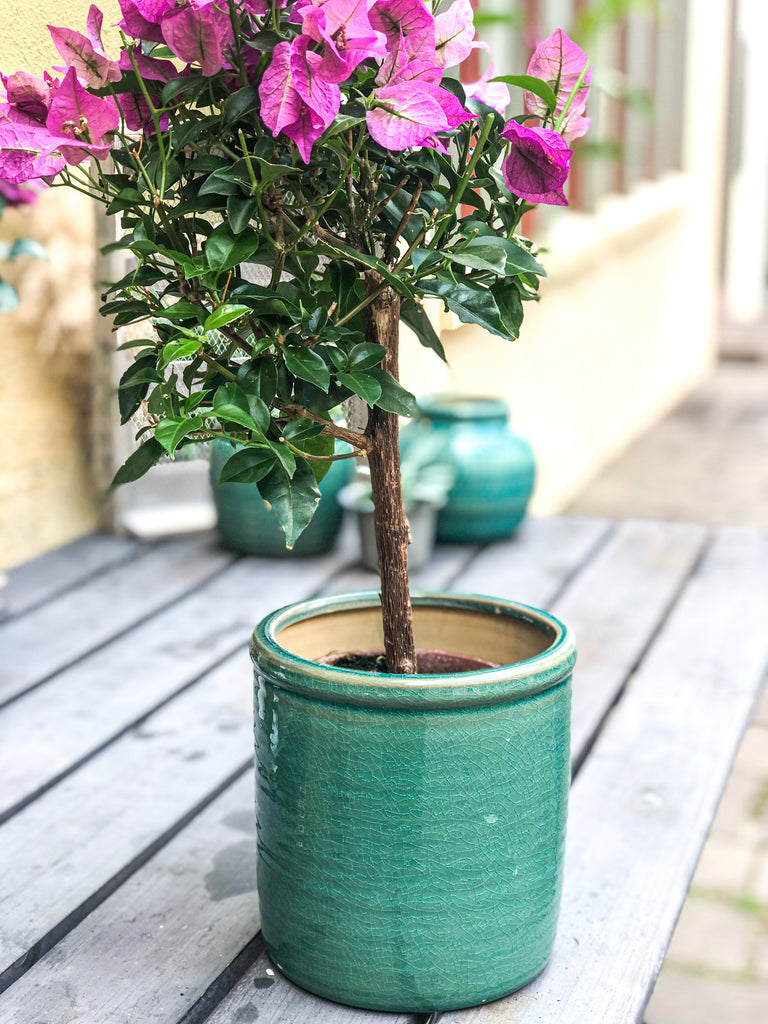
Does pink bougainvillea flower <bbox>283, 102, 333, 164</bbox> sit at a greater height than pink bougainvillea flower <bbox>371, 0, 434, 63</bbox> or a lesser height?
lesser

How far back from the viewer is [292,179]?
2.93 feet

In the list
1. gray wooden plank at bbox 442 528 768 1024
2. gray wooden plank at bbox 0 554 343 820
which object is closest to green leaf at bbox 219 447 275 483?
gray wooden plank at bbox 442 528 768 1024

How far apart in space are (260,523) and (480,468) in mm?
434

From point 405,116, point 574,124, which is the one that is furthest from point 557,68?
point 405,116

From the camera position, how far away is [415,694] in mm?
914

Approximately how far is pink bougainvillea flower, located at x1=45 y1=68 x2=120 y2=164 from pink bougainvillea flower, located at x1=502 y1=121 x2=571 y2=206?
0.26 m

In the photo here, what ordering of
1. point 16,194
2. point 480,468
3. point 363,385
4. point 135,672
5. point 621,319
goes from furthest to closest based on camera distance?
point 621,319 < point 480,468 < point 16,194 < point 135,672 < point 363,385

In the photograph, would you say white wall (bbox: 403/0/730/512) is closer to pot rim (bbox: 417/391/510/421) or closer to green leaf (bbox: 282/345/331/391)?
pot rim (bbox: 417/391/510/421)

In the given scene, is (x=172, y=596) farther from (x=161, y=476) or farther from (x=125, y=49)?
(x=125, y=49)

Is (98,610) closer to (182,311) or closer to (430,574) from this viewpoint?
(430,574)

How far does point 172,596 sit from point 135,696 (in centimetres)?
44

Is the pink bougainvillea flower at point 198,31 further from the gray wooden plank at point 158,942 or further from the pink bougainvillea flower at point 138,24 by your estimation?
the gray wooden plank at point 158,942

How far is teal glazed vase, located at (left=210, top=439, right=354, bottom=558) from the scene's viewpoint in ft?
7.38

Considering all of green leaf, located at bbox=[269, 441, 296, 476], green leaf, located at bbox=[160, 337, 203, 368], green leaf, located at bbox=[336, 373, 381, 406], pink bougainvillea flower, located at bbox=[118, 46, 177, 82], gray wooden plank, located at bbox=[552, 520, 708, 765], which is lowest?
gray wooden plank, located at bbox=[552, 520, 708, 765]
